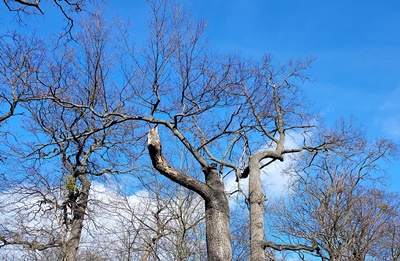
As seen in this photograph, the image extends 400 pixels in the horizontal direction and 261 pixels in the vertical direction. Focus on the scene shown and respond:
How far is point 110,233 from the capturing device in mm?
11992

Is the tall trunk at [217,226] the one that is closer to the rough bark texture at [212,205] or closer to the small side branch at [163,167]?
the rough bark texture at [212,205]

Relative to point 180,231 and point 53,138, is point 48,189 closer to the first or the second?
point 53,138

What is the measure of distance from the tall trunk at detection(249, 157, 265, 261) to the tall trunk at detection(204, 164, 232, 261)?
85.6 inches

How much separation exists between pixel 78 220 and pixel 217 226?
6.29m

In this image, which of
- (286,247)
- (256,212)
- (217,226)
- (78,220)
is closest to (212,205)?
(217,226)

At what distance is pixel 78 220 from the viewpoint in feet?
36.1

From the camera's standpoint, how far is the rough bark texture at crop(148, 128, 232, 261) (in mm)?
5793

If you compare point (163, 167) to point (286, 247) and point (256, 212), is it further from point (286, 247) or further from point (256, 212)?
point (286, 247)

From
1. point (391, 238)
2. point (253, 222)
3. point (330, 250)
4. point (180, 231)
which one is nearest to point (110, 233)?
point (180, 231)

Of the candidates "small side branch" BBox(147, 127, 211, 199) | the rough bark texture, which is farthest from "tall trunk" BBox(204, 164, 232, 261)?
"small side branch" BBox(147, 127, 211, 199)

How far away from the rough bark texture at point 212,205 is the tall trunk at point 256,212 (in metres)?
2.18

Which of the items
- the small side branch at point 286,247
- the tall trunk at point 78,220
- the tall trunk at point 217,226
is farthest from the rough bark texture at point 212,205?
the tall trunk at point 78,220

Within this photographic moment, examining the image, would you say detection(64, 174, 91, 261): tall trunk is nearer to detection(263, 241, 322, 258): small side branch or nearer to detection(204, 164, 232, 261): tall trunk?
detection(263, 241, 322, 258): small side branch

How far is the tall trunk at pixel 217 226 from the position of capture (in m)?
5.84
